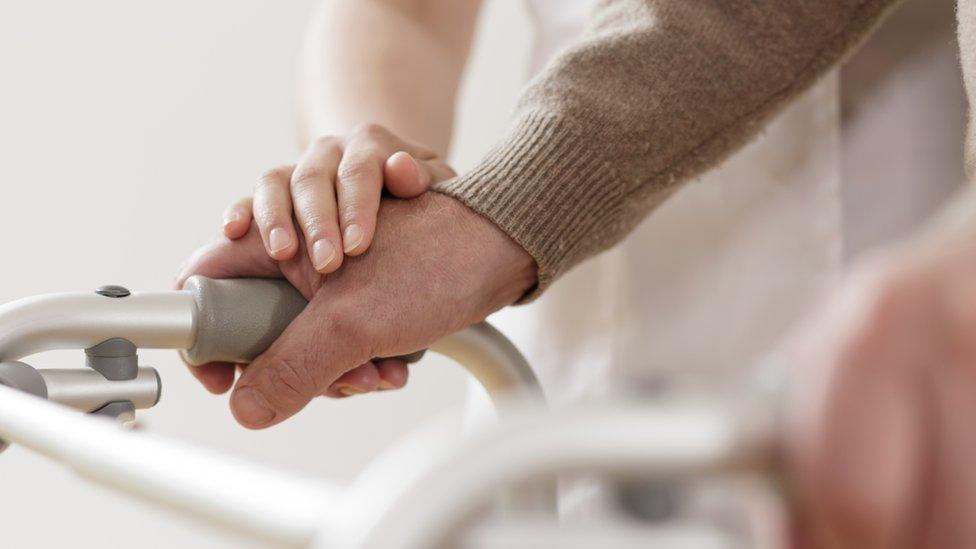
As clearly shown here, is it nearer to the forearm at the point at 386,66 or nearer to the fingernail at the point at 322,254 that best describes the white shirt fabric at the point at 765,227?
the forearm at the point at 386,66

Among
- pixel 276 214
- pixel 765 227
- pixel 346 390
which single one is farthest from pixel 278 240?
pixel 765 227

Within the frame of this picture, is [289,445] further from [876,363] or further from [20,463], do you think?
[876,363]

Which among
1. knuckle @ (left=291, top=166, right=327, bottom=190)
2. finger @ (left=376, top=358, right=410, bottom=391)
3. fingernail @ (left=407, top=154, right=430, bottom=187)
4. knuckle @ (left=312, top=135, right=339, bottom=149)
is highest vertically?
fingernail @ (left=407, top=154, right=430, bottom=187)

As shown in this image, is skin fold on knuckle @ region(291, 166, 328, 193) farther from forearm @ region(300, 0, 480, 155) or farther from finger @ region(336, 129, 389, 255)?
forearm @ region(300, 0, 480, 155)

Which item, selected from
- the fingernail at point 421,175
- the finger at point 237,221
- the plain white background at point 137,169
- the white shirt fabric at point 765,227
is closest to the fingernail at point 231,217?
the finger at point 237,221

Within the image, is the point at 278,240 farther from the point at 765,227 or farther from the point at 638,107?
the point at 765,227

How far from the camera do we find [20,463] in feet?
5.11

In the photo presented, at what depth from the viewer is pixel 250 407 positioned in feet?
1.83

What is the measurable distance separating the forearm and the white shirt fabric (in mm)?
100

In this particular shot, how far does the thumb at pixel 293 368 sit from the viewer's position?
21.5 inches

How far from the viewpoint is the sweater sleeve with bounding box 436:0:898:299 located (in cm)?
60

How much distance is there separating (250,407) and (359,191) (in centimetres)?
13

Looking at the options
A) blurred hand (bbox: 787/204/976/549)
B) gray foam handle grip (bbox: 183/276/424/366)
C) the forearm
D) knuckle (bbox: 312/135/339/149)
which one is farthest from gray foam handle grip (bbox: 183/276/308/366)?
blurred hand (bbox: 787/204/976/549)

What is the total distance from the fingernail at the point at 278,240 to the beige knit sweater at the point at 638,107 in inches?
3.7
